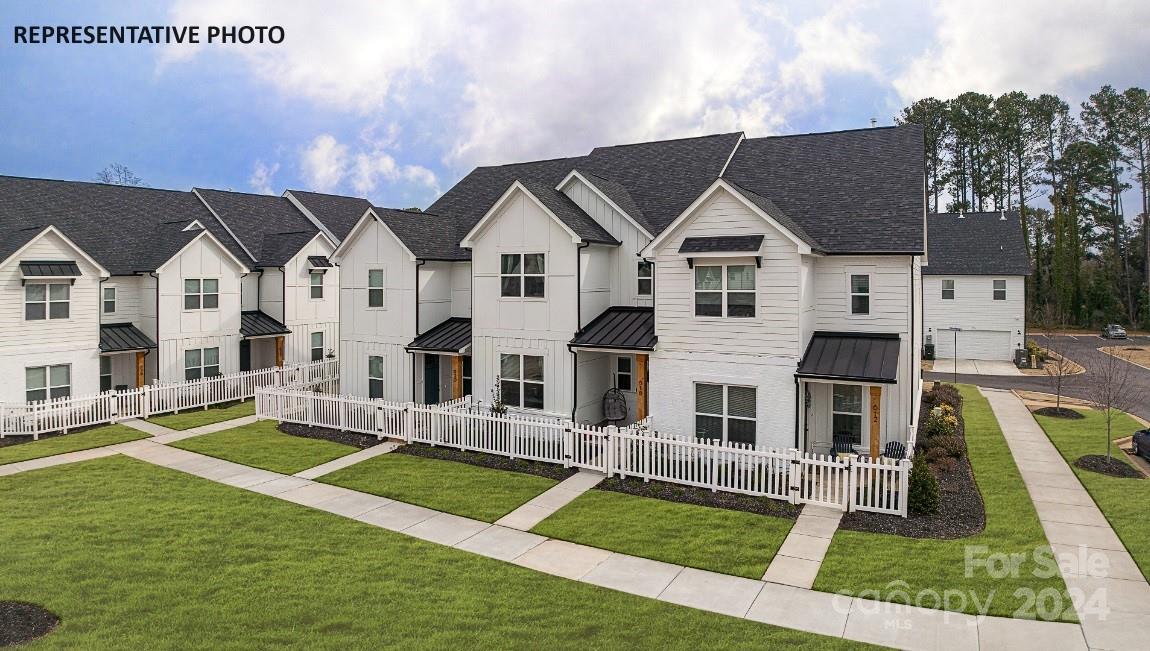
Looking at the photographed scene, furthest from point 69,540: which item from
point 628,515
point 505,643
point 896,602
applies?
point 896,602

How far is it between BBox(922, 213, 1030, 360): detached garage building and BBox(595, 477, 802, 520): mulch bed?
33.5m

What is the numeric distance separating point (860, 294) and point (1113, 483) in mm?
7447

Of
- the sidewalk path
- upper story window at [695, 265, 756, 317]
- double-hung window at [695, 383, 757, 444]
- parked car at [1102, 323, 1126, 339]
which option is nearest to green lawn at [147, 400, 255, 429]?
double-hung window at [695, 383, 757, 444]

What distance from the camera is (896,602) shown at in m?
10.4

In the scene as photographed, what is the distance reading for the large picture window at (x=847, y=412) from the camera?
1853cm

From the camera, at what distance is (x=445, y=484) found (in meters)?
16.7

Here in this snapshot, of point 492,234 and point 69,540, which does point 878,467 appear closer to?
point 492,234

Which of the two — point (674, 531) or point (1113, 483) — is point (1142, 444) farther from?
point (674, 531)

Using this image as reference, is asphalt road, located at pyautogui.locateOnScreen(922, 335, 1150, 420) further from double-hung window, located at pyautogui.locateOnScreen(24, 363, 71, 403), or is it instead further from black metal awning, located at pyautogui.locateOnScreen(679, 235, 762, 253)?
double-hung window, located at pyautogui.locateOnScreen(24, 363, 71, 403)

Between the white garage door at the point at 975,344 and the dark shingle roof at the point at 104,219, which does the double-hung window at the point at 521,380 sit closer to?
the dark shingle roof at the point at 104,219

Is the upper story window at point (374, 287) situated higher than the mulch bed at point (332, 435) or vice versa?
the upper story window at point (374, 287)

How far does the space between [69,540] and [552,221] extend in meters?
14.1

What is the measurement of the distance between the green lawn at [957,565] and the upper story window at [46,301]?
2718 centimetres

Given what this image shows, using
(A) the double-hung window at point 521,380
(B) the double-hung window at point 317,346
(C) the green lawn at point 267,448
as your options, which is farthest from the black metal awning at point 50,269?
(A) the double-hung window at point 521,380
